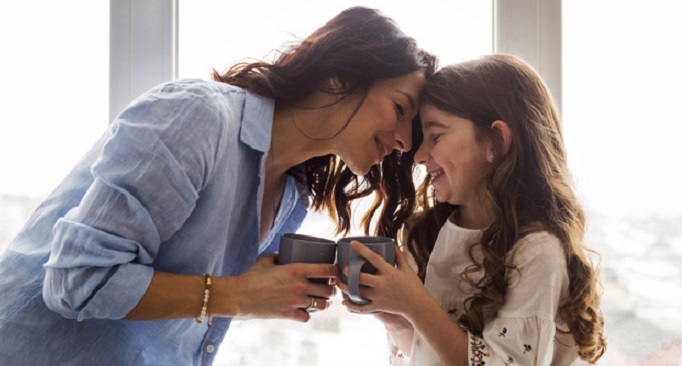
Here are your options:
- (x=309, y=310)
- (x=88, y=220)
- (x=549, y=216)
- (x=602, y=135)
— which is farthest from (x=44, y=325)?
(x=602, y=135)

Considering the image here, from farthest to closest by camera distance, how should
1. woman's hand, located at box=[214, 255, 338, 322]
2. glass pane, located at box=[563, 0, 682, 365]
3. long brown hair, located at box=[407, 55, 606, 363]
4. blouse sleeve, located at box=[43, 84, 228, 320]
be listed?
glass pane, located at box=[563, 0, 682, 365] → long brown hair, located at box=[407, 55, 606, 363] → woman's hand, located at box=[214, 255, 338, 322] → blouse sleeve, located at box=[43, 84, 228, 320]

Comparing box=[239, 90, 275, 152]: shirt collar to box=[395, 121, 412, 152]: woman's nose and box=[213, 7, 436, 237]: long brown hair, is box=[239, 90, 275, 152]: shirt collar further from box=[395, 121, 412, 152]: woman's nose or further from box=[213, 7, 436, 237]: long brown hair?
box=[395, 121, 412, 152]: woman's nose

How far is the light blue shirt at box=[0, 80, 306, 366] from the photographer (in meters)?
0.82

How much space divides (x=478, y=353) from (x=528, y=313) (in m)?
0.11

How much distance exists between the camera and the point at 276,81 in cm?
109

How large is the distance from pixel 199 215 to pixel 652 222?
1.03 meters

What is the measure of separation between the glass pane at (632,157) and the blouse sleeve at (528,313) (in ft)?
1.27

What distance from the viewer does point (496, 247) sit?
42.5 inches

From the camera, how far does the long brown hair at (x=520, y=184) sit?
106 centimetres

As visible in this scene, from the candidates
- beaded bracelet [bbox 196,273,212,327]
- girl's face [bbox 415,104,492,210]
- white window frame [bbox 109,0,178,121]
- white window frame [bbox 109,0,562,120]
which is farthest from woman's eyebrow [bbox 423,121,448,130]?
white window frame [bbox 109,0,178,121]

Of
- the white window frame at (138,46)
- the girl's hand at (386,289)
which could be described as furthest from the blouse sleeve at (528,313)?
the white window frame at (138,46)

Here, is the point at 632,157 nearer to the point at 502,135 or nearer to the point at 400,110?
the point at 502,135

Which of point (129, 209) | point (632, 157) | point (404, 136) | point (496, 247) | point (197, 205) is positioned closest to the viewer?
point (129, 209)

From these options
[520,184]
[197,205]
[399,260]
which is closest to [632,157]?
[520,184]
